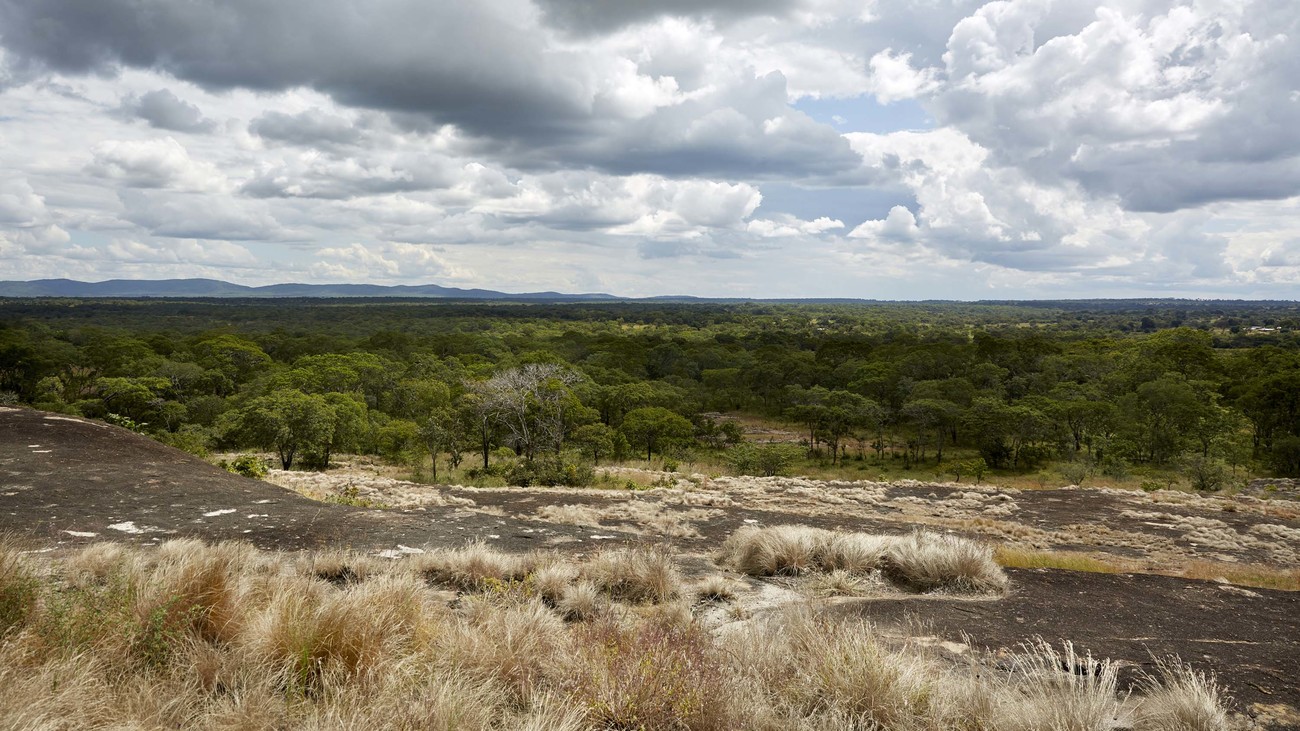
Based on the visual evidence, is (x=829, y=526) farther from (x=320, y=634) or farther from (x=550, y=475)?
(x=550, y=475)

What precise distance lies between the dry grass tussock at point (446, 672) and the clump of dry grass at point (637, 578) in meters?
1.65

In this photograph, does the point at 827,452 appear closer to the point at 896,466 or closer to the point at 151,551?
the point at 896,466

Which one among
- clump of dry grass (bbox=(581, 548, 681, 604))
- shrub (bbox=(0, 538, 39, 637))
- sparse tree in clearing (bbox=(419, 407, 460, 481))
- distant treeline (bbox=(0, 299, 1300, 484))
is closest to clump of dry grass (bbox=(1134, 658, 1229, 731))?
clump of dry grass (bbox=(581, 548, 681, 604))

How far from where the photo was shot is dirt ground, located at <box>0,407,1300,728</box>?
605cm

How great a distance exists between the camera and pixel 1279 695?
4.56 meters

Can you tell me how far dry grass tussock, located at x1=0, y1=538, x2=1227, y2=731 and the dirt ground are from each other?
0.94 meters

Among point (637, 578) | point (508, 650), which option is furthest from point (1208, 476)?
point (508, 650)

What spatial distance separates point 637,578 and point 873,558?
11.4 feet

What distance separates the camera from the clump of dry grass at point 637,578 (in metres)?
7.09

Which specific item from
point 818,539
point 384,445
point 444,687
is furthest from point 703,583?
point 384,445

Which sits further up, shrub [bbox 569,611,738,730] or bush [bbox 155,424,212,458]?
shrub [bbox 569,611,738,730]

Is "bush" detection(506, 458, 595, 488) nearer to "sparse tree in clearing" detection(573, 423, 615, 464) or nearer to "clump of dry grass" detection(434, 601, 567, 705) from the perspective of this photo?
"sparse tree in clearing" detection(573, 423, 615, 464)

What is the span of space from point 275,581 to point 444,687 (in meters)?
2.86

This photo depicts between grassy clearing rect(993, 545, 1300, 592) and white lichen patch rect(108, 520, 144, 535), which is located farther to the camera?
grassy clearing rect(993, 545, 1300, 592)
